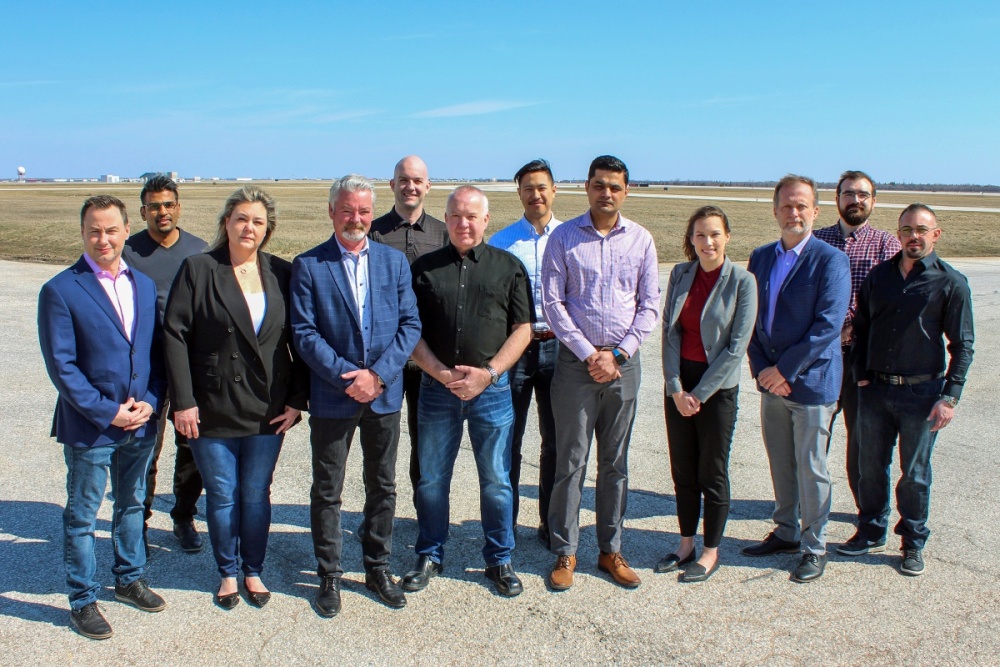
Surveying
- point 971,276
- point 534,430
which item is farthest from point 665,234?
point 534,430

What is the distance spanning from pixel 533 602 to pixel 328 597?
41.9 inches

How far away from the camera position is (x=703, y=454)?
4152 mm

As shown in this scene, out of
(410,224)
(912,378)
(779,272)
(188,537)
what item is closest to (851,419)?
→ (912,378)

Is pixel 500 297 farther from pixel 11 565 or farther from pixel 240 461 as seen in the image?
pixel 11 565

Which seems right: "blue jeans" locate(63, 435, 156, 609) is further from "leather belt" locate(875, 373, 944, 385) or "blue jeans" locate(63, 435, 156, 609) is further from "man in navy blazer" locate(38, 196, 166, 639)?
"leather belt" locate(875, 373, 944, 385)

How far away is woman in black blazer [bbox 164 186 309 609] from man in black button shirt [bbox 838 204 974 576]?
10.9 ft

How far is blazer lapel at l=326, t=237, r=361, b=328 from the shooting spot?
149 inches

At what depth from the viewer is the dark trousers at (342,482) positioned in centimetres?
386

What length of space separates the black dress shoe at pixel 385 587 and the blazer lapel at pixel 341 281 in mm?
1342

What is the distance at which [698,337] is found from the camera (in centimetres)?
412

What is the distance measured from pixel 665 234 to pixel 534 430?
2555 centimetres

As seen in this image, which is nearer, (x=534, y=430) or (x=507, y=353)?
(x=507, y=353)

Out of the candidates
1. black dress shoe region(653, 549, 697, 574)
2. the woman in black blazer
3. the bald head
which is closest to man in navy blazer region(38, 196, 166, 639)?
the woman in black blazer

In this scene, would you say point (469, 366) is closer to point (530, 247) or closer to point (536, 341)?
point (536, 341)
